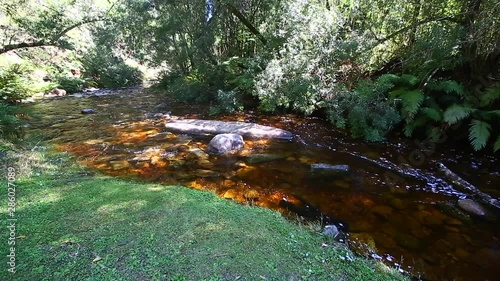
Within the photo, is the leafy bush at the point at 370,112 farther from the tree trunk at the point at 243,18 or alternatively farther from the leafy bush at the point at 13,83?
the leafy bush at the point at 13,83

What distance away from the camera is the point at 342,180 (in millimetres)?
4895

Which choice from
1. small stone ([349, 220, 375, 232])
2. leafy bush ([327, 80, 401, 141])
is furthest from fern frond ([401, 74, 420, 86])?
small stone ([349, 220, 375, 232])

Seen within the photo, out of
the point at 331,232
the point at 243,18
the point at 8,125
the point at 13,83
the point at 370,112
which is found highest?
the point at 243,18

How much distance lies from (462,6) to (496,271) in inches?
228

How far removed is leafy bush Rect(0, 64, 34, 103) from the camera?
8.36 metres

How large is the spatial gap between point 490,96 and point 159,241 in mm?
6912

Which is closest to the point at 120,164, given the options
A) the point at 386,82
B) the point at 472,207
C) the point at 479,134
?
the point at 472,207

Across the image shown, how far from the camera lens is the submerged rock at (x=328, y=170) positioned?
16.8 feet

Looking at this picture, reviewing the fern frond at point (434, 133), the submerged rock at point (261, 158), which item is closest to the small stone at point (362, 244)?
the submerged rock at point (261, 158)

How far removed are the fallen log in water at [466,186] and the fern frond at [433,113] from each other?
1.30 meters

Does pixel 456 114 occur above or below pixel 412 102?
below

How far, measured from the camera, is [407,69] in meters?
7.91

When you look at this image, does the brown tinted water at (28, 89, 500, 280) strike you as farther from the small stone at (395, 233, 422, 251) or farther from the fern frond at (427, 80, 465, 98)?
the fern frond at (427, 80, 465, 98)

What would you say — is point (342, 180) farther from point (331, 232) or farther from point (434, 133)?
point (434, 133)
